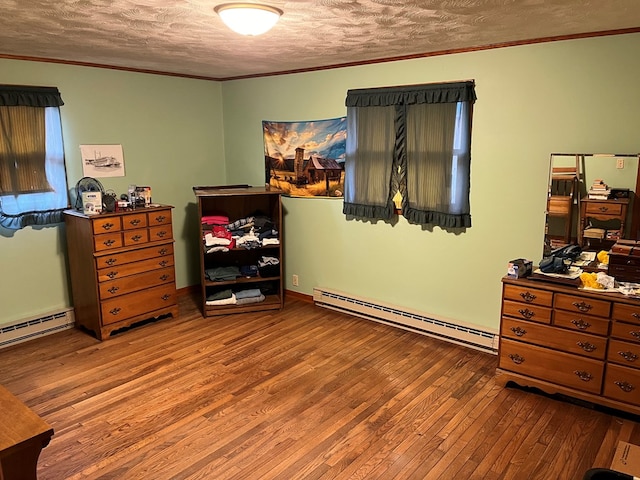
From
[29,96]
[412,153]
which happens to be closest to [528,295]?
[412,153]

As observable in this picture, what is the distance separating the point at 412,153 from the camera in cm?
393

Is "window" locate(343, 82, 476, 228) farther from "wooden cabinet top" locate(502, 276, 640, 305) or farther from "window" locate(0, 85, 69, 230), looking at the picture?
"window" locate(0, 85, 69, 230)

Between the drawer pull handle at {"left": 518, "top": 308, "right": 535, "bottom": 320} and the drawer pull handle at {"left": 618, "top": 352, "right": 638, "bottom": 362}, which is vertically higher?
the drawer pull handle at {"left": 518, "top": 308, "right": 535, "bottom": 320}

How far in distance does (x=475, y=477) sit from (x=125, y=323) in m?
3.05

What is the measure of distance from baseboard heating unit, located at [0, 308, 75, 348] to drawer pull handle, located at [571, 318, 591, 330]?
13.1 feet

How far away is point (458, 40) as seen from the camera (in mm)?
3201

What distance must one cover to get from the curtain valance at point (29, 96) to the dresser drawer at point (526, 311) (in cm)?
384

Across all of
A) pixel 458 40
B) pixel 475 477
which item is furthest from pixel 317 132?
pixel 475 477

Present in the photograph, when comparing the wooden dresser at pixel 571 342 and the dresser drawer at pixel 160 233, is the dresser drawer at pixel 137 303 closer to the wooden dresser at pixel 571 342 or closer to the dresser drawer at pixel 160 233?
the dresser drawer at pixel 160 233

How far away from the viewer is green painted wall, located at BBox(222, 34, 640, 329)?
120 inches

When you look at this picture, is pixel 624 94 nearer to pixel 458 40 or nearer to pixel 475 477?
pixel 458 40

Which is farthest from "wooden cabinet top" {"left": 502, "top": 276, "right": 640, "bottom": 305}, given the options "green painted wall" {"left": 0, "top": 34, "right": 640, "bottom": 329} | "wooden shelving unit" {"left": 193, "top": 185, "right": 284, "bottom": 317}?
"wooden shelving unit" {"left": 193, "top": 185, "right": 284, "bottom": 317}

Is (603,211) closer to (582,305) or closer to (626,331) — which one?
(582,305)

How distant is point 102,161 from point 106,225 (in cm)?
81
